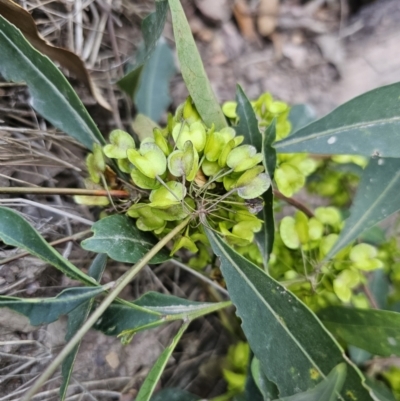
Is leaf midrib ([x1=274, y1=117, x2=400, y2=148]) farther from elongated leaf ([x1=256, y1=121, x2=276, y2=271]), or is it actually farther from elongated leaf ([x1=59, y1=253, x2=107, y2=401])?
elongated leaf ([x1=59, y1=253, x2=107, y2=401])

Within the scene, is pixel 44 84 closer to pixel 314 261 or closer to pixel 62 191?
pixel 62 191

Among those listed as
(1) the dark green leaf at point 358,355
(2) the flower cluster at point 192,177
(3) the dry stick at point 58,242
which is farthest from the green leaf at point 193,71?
(1) the dark green leaf at point 358,355

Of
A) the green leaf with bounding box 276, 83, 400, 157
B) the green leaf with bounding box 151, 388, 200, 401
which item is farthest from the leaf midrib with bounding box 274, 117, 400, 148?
the green leaf with bounding box 151, 388, 200, 401

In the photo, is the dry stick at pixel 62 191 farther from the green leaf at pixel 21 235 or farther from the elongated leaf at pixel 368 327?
the elongated leaf at pixel 368 327

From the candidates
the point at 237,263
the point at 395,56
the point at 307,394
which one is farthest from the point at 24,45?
the point at 395,56

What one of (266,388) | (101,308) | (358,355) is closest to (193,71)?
(101,308)
